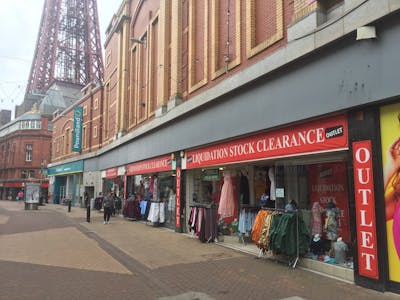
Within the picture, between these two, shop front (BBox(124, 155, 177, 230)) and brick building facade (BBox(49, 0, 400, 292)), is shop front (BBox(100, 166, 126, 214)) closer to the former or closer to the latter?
shop front (BBox(124, 155, 177, 230))

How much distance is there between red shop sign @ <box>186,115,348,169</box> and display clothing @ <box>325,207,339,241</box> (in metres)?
1.45

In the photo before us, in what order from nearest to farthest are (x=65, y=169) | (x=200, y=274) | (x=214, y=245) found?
(x=200, y=274) < (x=214, y=245) < (x=65, y=169)

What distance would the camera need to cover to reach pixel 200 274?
24.3 ft

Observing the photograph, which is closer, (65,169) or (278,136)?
(278,136)

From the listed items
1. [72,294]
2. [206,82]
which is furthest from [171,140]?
[72,294]

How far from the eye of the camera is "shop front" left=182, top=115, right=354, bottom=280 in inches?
300

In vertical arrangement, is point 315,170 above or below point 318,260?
above

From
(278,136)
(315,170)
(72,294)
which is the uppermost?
(278,136)

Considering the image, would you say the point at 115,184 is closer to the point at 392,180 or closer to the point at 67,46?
the point at 392,180

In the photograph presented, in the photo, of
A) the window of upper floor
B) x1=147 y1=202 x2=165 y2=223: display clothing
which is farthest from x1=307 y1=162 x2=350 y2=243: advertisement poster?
the window of upper floor

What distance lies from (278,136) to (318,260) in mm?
2924

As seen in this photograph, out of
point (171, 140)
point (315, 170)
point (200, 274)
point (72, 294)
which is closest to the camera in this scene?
point (72, 294)

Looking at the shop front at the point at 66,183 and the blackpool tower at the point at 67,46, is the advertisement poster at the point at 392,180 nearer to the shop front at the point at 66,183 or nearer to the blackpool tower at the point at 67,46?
the shop front at the point at 66,183

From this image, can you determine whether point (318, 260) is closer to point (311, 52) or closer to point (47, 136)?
point (311, 52)
